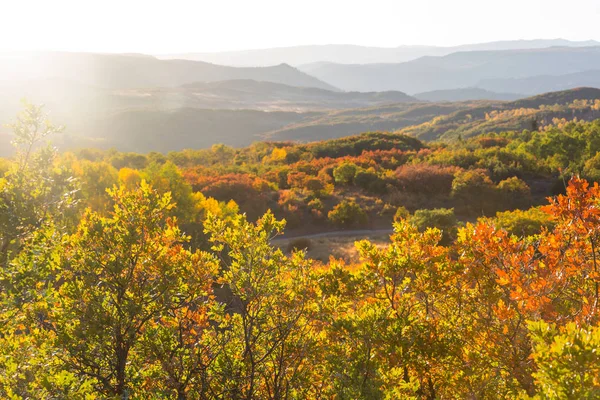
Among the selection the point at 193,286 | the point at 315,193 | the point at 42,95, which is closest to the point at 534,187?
the point at 315,193

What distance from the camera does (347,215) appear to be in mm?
38281

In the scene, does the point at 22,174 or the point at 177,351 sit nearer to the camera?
the point at 22,174

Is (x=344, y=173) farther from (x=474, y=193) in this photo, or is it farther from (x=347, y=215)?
(x=474, y=193)

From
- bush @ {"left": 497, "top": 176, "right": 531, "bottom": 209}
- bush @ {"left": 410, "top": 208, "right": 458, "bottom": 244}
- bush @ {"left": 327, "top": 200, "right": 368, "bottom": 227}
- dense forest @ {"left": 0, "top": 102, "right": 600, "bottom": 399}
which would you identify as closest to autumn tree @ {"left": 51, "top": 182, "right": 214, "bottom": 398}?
dense forest @ {"left": 0, "top": 102, "right": 600, "bottom": 399}

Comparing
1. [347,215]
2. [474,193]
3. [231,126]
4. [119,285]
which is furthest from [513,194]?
[231,126]

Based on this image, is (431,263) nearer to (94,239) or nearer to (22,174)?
(94,239)

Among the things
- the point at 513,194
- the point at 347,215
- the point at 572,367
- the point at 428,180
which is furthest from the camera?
the point at 428,180

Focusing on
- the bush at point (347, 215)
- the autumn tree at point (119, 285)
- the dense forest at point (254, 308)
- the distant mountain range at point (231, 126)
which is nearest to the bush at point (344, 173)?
the bush at point (347, 215)

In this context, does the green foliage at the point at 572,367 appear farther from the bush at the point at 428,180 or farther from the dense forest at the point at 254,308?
the bush at the point at 428,180

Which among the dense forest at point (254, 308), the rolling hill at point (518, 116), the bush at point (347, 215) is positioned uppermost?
the rolling hill at point (518, 116)

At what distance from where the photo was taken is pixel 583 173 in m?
41.0

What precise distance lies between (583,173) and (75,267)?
4905 centimetres

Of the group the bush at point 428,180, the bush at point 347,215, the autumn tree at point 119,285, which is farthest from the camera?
the bush at point 428,180

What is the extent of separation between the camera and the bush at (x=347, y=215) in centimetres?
3828
